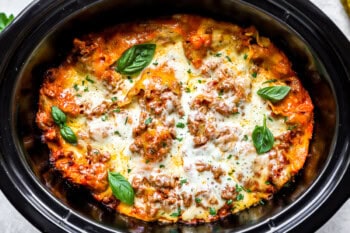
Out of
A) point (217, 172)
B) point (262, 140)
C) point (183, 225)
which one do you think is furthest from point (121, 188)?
point (262, 140)

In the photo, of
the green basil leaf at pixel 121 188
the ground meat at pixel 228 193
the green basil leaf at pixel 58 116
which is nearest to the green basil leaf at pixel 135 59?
the green basil leaf at pixel 58 116

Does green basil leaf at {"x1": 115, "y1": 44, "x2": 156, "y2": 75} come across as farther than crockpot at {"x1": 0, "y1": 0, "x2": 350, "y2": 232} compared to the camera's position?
Yes

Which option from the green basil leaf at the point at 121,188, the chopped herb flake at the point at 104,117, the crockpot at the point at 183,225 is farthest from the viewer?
the chopped herb flake at the point at 104,117

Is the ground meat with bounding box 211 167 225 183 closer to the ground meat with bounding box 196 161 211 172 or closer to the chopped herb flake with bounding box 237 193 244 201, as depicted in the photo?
the ground meat with bounding box 196 161 211 172

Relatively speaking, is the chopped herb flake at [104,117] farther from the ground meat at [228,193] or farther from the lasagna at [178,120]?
the ground meat at [228,193]

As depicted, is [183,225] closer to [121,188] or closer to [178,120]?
[121,188]

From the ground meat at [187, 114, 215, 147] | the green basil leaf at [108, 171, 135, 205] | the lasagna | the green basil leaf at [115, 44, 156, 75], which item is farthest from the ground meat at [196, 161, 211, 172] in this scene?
the green basil leaf at [115, 44, 156, 75]

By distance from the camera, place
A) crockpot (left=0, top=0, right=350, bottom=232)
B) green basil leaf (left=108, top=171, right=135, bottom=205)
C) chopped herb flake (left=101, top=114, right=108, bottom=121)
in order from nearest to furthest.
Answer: crockpot (left=0, top=0, right=350, bottom=232) < green basil leaf (left=108, top=171, right=135, bottom=205) < chopped herb flake (left=101, top=114, right=108, bottom=121)

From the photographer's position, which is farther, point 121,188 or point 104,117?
point 104,117
